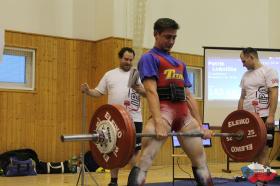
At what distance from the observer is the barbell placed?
110 inches

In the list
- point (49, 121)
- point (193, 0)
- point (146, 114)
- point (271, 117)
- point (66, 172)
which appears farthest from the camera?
point (193, 0)

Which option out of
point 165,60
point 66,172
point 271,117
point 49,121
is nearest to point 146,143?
point 165,60

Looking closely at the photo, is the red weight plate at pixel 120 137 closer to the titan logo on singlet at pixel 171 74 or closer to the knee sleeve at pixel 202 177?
the titan logo on singlet at pixel 171 74

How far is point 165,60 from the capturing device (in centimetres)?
299

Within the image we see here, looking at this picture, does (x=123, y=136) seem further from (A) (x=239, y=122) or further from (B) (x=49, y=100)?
(B) (x=49, y=100)

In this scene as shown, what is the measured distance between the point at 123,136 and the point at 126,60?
1.92 m

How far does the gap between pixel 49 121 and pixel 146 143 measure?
4599 millimetres

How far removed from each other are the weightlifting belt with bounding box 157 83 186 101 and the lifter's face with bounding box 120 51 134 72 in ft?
5.38

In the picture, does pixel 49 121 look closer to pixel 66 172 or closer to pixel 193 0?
pixel 66 172

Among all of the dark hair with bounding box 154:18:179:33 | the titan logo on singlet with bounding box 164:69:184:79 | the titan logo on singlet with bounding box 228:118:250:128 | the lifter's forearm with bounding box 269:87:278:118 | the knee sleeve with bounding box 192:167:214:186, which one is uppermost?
the dark hair with bounding box 154:18:179:33

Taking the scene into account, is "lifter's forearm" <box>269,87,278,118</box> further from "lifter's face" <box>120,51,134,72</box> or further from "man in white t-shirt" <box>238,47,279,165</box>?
"lifter's face" <box>120,51,134,72</box>

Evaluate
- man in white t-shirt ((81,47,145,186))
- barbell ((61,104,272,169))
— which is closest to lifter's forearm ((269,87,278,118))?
barbell ((61,104,272,169))

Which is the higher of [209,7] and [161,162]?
[209,7]

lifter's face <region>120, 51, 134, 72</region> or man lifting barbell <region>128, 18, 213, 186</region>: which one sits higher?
lifter's face <region>120, 51, 134, 72</region>
